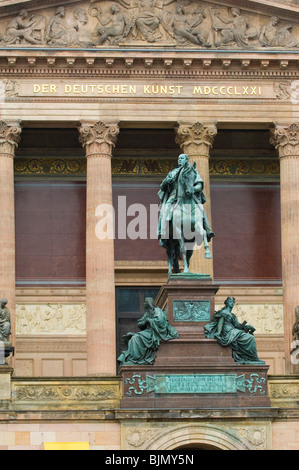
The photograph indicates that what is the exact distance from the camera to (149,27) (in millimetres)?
44500

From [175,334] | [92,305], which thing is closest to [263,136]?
[92,305]

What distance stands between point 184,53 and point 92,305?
9.02 meters

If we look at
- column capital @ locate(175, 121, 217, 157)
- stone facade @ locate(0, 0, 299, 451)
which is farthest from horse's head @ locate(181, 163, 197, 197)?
column capital @ locate(175, 121, 217, 157)

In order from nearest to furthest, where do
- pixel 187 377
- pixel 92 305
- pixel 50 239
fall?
1. pixel 187 377
2. pixel 92 305
3. pixel 50 239

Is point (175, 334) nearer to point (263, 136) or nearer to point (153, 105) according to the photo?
point (153, 105)

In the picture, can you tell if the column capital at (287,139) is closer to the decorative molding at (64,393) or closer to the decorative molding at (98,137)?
the decorative molding at (98,137)

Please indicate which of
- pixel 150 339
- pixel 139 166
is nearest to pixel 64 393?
pixel 150 339

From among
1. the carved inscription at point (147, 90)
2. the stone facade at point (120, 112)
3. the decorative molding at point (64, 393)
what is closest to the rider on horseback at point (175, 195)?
the decorative molding at point (64, 393)

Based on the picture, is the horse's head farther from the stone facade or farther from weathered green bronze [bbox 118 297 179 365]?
the stone facade

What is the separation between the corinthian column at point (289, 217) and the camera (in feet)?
139

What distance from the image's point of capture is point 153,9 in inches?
1762

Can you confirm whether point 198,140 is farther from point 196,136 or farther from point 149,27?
point 149,27

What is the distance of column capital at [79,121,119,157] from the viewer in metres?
43.8

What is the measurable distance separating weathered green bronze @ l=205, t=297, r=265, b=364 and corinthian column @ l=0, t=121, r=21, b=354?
13038mm
